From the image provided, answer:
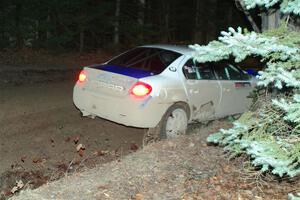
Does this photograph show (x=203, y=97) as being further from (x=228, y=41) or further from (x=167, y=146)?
(x=228, y=41)

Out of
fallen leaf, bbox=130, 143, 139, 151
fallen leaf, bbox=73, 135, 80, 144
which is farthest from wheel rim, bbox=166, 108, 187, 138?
fallen leaf, bbox=73, 135, 80, 144

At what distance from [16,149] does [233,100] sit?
4224 millimetres

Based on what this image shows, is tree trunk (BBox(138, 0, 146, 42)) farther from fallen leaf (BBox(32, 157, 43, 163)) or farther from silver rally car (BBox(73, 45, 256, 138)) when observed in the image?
fallen leaf (BBox(32, 157, 43, 163))

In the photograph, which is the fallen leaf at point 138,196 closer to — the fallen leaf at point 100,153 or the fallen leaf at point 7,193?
the fallen leaf at point 7,193

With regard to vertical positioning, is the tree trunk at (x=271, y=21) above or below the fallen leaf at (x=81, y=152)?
above

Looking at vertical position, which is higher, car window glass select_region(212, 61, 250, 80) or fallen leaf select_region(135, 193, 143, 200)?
car window glass select_region(212, 61, 250, 80)

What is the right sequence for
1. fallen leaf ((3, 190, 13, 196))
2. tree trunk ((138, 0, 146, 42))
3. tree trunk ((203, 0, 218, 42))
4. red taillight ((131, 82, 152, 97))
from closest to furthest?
fallen leaf ((3, 190, 13, 196))
red taillight ((131, 82, 152, 97))
tree trunk ((138, 0, 146, 42))
tree trunk ((203, 0, 218, 42))

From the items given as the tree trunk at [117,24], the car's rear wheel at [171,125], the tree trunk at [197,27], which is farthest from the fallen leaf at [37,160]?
the tree trunk at [197,27]

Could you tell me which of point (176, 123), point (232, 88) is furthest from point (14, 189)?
point (232, 88)

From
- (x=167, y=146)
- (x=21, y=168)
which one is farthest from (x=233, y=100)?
(x=21, y=168)

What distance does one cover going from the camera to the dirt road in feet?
23.8

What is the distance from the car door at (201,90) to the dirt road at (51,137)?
120 cm

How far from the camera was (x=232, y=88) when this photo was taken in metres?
9.34

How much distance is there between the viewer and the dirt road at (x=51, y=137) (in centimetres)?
725
